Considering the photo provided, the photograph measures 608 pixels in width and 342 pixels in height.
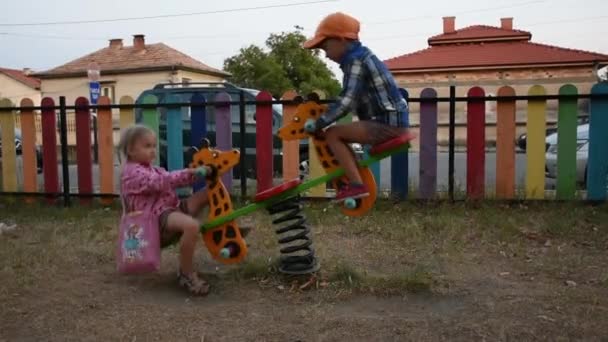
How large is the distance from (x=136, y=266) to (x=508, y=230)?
10.4ft

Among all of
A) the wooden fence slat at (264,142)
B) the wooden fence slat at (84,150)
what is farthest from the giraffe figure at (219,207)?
the wooden fence slat at (84,150)

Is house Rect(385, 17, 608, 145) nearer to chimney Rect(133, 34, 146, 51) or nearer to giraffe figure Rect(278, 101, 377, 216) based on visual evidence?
chimney Rect(133, 34, 146, 51)

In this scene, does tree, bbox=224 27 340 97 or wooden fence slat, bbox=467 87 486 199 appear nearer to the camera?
wooden fence slat, bbox=467 87 486 199

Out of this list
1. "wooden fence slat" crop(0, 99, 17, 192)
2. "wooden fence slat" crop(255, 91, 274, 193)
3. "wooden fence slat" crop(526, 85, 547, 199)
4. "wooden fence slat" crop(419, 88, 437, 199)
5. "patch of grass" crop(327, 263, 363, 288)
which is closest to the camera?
"patch of grass" crop(327, 263, 363, 288)

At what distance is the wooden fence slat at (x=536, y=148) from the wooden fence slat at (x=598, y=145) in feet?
1.47

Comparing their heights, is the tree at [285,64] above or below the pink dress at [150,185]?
above

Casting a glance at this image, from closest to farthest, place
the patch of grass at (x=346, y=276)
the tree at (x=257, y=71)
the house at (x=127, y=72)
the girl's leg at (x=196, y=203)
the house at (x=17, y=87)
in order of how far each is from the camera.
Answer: the patch of grass at (x=346, y=276) < the girl's leg at (x=196, y=203) < the house at (x=127, y=72) < the tree at (x=257, y=71) < the house at (x=17, y=87)

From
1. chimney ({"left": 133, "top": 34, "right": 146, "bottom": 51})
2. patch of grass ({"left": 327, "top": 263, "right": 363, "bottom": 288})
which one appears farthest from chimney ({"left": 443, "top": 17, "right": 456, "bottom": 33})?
patch of grass ({"left": 327, "top": 263, "right": 363, "bottom": 288})

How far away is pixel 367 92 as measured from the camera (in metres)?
3.66

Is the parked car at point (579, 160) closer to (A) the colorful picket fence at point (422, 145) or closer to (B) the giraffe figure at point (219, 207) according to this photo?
(A) the colorful picket fence at point (422, 145)

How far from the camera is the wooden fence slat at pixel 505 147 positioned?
6203 millimetres

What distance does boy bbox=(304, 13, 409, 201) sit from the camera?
3.56 metres

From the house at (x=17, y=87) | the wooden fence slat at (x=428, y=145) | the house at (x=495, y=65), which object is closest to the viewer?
the wooden fence slat at (x=428, y=145)

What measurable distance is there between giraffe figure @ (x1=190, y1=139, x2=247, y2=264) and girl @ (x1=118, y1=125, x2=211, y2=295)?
102mm
